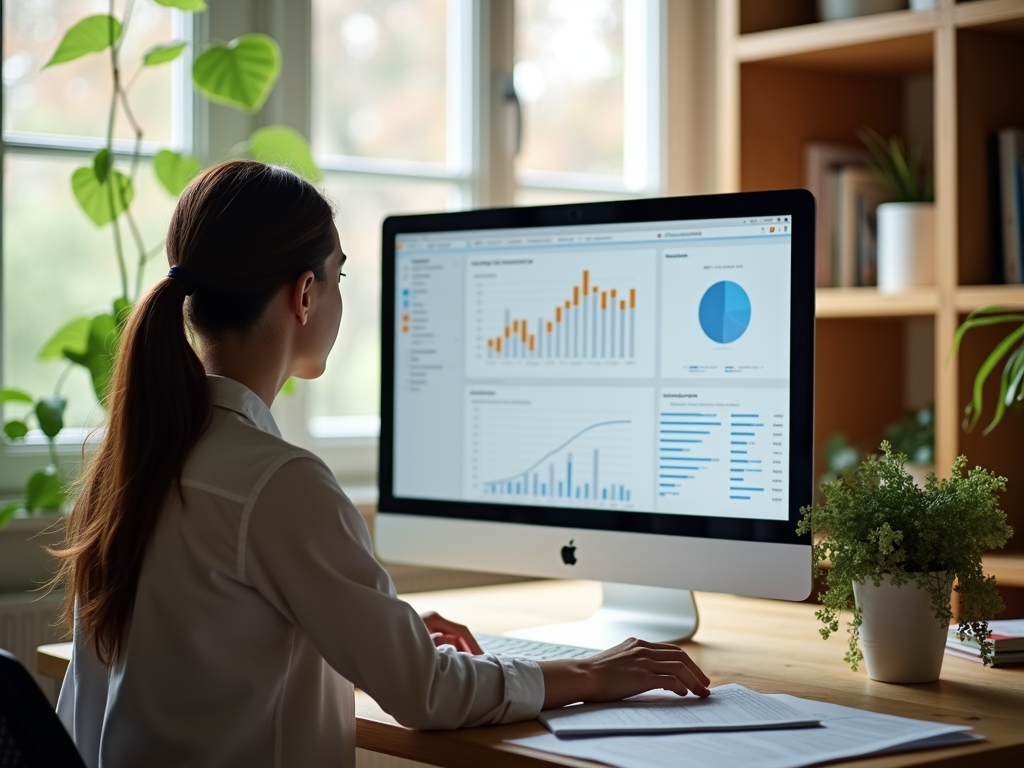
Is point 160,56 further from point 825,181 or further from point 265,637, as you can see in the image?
point 825,181

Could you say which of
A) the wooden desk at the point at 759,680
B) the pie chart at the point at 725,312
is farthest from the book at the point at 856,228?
the pie chart at the point at 725,312

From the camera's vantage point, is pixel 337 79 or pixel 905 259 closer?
pixel 905 259

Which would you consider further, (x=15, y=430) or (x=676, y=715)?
(x=15, y=430)

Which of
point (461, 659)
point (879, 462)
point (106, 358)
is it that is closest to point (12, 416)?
point (106, 358)

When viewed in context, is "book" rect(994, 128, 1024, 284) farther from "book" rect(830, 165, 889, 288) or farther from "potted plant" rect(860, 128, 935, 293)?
"book" rect(830, 165, 889, 288)

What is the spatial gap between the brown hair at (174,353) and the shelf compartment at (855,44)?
1239 millimetres

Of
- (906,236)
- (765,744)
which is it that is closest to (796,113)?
(906,236)

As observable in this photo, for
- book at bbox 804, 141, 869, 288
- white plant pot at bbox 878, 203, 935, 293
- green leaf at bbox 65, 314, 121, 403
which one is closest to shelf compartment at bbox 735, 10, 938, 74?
book at bbox 804, 141, 869, 288

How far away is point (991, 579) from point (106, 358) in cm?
125

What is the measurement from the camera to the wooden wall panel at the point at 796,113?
236cm

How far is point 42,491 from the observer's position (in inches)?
74.0

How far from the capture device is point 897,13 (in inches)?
84.0

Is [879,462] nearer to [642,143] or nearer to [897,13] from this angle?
[897,13]

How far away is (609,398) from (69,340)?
0.90 metres
